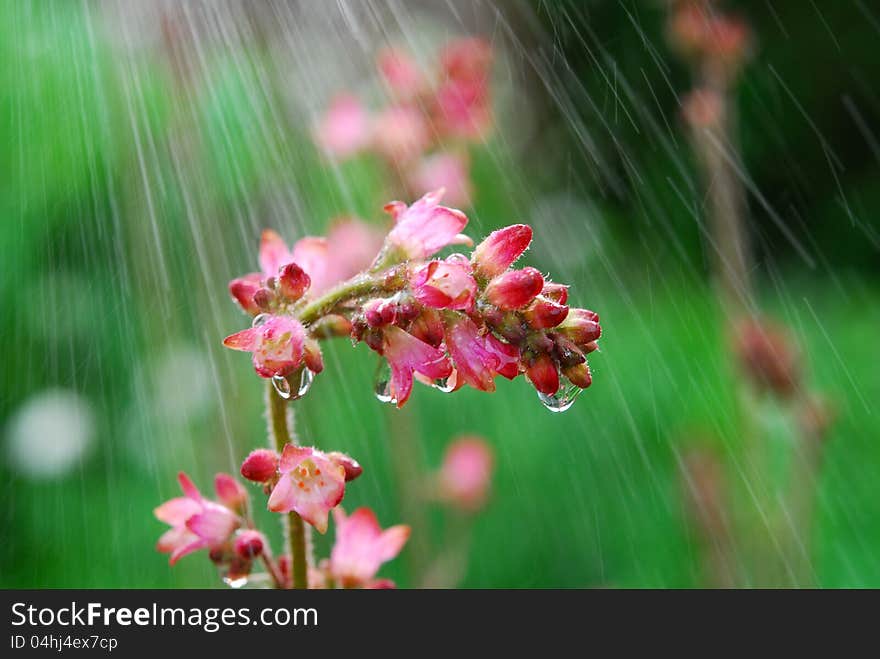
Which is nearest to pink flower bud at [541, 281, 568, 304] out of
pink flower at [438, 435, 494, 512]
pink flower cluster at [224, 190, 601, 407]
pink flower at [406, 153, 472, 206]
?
pink flower cluster at [224, 190, 601, 407]

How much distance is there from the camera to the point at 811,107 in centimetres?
432

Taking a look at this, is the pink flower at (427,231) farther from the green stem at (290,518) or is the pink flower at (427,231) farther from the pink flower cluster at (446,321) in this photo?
the green stem at (290,518)

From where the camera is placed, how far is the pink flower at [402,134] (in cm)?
178

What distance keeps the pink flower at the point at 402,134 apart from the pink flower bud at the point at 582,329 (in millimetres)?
1085

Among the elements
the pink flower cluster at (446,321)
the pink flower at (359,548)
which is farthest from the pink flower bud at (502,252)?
the pink flower at (359,548)

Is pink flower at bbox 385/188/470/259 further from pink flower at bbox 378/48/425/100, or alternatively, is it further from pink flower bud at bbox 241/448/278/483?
pink flower at bbox 378/48/425/100

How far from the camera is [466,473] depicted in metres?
1.87

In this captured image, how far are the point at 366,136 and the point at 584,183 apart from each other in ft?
8.93

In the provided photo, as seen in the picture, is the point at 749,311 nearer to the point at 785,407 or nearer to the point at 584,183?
the point at 785,407

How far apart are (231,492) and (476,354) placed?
0.28 meters

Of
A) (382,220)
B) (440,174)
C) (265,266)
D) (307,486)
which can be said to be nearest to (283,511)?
(307,486)

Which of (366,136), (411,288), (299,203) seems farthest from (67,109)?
(411,288)

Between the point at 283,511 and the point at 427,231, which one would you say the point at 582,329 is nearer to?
the point at 427,231
